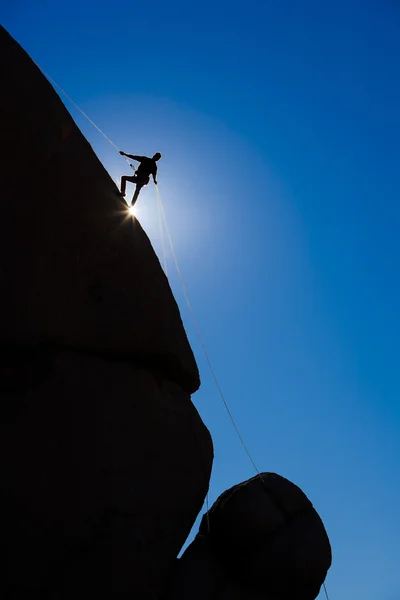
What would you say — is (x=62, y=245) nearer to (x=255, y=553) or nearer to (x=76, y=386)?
(x=76, y=386)

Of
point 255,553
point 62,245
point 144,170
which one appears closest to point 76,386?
point 62,245

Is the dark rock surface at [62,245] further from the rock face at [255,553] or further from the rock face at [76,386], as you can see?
the rock face at [255,553]

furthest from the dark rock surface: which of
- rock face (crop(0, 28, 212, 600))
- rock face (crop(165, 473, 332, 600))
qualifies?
rock face (crop(165, 473, 332, 600))

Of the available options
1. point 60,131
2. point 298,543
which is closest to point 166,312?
point 60,131

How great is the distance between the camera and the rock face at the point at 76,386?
184 inches

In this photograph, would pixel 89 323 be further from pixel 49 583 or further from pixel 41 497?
pixel 49 583

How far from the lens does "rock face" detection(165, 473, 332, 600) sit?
6.61 m

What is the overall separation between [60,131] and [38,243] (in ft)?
6.34

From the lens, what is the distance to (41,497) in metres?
4.60

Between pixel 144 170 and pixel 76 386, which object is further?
pixel 144 170

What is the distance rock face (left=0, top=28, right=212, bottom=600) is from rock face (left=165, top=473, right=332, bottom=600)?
83 cm

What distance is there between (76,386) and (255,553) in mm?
4250

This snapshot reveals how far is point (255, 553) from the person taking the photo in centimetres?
682

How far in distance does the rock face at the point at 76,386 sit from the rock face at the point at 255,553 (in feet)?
2.71
